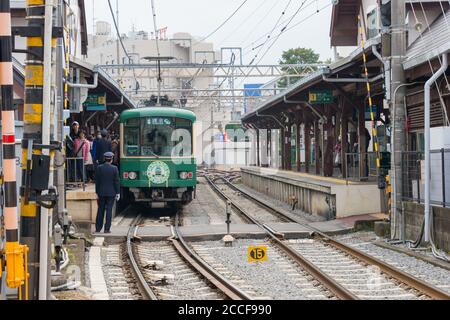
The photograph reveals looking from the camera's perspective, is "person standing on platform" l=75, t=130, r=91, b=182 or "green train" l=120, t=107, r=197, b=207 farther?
"green train" l=120, t=107, r=197, b=207

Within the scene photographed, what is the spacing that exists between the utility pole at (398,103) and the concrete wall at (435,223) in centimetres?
17

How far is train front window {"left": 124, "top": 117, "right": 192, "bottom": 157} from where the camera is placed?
17578 millimetres

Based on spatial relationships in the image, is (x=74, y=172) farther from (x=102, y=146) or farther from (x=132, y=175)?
(x=132, y=175)

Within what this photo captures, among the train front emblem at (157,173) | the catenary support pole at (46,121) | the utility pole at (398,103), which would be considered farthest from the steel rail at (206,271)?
the train front emblem at (157,173)

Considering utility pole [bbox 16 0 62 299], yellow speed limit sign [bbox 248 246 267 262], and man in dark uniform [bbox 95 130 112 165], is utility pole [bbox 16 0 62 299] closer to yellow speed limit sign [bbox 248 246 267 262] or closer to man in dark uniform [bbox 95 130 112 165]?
yellow speed limit sign [bbox 248 246 267 262]

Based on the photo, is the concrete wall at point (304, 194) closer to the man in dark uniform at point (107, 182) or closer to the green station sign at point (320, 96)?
the green station sign at point (320, 96)

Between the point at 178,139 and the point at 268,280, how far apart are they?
30.2 ft

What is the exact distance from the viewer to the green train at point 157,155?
57.1 ft

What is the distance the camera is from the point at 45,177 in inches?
188

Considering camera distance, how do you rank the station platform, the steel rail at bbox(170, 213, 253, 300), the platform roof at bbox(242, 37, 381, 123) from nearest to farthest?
the steel rail at bbox(170, 213, 253, 300), the platform roof at bbox(242, 37, 381, 123), the station platform

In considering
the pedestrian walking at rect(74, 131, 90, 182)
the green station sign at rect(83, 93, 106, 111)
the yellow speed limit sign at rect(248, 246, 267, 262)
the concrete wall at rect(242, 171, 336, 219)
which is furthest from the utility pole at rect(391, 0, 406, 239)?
the green station sign at rect(83, 93, 106, 111)

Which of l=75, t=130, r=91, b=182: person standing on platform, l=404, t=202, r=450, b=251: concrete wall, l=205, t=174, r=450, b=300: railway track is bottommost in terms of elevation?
l=205, t=174, r=450, b=300: railway track
